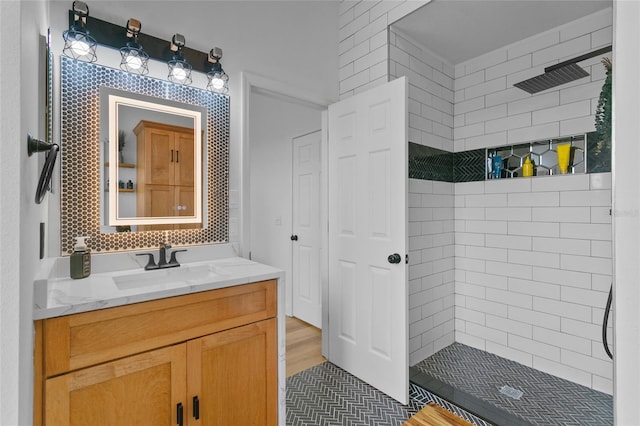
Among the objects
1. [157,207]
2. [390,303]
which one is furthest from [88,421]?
[390,303]

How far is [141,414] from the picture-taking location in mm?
1194

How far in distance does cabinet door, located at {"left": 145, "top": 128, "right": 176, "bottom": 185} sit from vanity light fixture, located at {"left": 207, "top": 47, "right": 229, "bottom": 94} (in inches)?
15.2

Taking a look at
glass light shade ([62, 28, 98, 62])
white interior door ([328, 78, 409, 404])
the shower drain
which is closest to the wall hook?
glass light shade ([62, 28, 98, 62])

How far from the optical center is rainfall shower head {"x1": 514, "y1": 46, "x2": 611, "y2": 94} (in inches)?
66.0

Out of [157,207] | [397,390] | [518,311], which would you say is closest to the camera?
[157,207]

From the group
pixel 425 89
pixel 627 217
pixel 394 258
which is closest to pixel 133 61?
pixel 394 258

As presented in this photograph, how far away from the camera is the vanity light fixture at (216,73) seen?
1873 mm

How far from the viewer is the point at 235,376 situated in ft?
4.67

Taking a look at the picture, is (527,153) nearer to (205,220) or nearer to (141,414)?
(205,220)

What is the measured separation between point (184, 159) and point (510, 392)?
2.58 meters

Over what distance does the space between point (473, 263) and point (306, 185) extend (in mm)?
1747

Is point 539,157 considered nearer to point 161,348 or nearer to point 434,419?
point 434,419

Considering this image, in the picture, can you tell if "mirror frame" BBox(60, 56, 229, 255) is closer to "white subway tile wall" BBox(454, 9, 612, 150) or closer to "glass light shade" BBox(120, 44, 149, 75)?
"glass light shade" BBox(120, 44, 149, 75)

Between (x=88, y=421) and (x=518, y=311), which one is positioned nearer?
(x=88, y=421)
